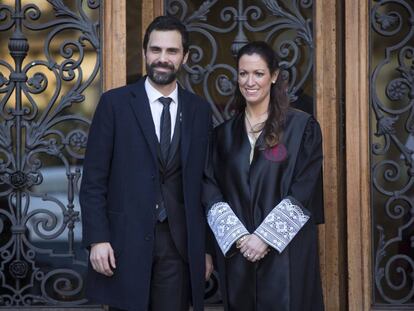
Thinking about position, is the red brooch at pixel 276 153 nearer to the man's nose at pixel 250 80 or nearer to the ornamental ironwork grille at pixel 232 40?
the man's nose at pixel 250 80

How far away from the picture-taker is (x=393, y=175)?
5.25 meters

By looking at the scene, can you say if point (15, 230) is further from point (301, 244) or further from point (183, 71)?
point (301, 244)

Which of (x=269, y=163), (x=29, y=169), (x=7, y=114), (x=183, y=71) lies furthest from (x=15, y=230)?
(x=269, y=163)

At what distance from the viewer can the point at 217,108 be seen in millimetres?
5379

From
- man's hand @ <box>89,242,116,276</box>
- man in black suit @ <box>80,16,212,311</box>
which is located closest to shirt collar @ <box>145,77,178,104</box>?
man in black suit @ <box>80,16,212,311</box>

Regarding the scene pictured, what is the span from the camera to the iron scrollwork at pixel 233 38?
536cm

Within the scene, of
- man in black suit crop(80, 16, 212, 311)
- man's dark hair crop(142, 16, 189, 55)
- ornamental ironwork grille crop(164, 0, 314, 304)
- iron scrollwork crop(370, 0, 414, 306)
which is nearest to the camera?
man in black suit crop(80, 16, 212, 311)

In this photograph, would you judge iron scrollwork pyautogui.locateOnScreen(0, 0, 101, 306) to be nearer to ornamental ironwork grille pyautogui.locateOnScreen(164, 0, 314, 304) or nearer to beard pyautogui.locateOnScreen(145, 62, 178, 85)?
ornamental ironwork grille pyautogui.locateOnScreen(164, 0, 314, 304)

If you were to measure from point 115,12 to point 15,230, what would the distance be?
147 cm

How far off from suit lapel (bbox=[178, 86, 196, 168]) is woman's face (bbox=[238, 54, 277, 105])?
0.99ft

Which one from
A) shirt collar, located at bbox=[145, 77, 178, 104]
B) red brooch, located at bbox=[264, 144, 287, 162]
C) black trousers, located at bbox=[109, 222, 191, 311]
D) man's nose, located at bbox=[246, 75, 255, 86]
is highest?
man's nose, located at bbox=[246, 75, 255, 86]

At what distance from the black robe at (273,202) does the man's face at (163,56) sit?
46cm

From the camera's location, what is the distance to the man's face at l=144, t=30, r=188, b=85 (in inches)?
168

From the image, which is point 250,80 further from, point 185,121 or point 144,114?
point 144,114
